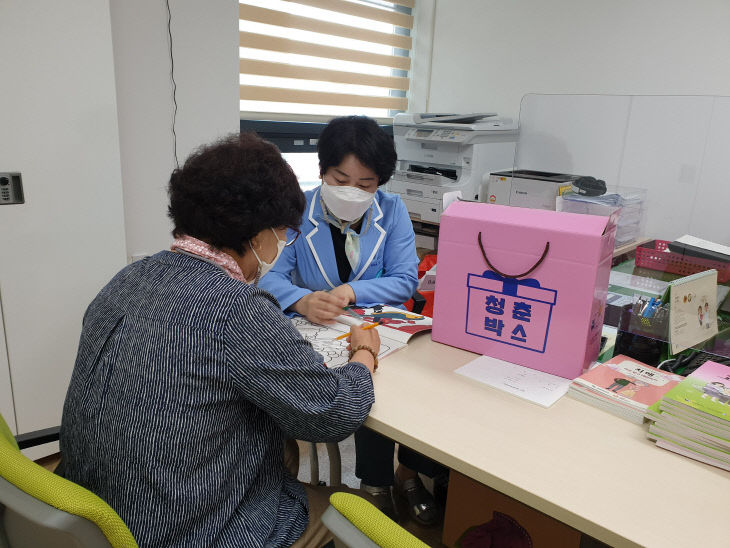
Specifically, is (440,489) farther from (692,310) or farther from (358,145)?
(358,145)

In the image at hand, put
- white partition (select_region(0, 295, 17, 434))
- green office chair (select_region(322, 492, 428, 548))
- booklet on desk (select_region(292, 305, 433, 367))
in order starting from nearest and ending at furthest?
green office chair (select_region(322, 492, 428, 548))
booklet on desk (select_region(292, 305, 433, 367))
white partition (select_region(0, 295, 17, 434))

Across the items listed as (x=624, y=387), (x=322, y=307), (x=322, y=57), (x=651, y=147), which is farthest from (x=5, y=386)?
(x=651, y=147)

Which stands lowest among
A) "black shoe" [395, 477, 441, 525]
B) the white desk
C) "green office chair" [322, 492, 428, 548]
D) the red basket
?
"black shoe" [395, 477, 441, 525]

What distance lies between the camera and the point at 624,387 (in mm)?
1160

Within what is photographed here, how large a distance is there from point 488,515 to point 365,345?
26.1 inches

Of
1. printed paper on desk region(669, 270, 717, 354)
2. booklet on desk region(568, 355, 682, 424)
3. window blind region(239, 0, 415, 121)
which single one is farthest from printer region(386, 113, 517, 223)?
booklet on desk region(568, 355, 682, 424)

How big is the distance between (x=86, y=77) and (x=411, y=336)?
1.47 metres

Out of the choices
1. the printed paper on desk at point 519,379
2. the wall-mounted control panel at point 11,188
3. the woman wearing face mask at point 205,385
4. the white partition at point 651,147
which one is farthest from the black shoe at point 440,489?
the white partition at point 651,147

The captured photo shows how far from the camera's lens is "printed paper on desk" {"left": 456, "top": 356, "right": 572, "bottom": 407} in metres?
1.15

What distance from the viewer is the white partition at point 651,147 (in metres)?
2.77

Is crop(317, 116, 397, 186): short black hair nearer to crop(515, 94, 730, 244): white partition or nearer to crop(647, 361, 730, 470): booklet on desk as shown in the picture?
crop(647, 361, 730, 470): booklet on desk

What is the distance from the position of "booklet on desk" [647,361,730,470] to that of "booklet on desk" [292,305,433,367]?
0.59 m

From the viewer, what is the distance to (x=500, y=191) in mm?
3133

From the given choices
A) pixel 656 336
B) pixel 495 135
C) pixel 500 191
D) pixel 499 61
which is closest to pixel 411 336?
pixel 656 336
